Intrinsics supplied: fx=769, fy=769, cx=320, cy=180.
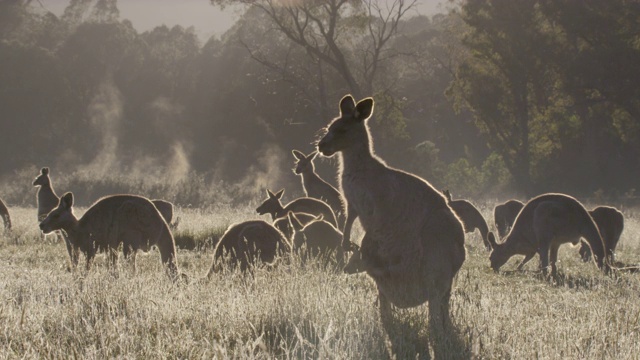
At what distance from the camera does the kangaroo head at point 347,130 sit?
6.34m

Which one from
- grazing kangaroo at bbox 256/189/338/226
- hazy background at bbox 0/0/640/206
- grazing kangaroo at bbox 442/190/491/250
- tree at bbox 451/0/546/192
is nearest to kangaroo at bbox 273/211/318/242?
grazing kangaroo at bbox 256/189/338/226

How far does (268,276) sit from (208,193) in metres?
26.5

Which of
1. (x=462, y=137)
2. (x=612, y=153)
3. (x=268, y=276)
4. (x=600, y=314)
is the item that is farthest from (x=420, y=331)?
(x=462, y=137)

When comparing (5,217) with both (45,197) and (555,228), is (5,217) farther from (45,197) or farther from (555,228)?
(555,228)

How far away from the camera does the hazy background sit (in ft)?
110

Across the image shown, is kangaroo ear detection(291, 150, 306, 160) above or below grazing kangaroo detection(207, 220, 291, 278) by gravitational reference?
above

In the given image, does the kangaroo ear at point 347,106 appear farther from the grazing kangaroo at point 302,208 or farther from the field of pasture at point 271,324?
the grazing kangaroo at point 302,208

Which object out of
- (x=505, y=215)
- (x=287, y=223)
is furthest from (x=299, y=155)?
(x=505, y=215)

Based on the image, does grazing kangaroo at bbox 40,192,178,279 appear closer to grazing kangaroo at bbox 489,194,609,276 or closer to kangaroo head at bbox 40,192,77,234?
kangaroo head at bbox 40,192,77,234

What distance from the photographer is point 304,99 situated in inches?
1487

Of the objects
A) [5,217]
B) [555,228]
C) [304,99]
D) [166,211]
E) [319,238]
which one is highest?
[304,99]

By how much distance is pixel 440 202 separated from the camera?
20.4 feet

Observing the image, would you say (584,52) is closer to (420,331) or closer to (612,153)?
(612,153)

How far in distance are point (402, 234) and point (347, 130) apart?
3.27 feet
